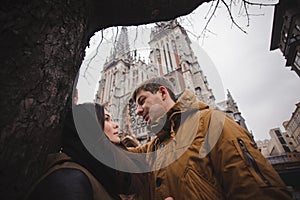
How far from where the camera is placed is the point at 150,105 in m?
1.55

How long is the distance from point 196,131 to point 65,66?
874 millimetres

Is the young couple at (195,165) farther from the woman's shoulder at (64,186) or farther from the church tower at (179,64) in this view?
the church tower at (179,64)

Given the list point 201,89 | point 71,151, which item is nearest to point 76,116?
point 71,151

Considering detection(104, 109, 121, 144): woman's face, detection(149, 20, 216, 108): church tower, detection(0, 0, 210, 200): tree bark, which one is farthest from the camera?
detection(149, 20, 216, 108): church tower

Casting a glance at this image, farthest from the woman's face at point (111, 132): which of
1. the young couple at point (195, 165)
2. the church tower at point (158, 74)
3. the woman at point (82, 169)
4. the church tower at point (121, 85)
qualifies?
the church tower at point (121, 85)

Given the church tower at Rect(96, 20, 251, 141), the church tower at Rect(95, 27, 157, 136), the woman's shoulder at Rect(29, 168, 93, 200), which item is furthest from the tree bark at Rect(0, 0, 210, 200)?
the church tower at Rect(95, 27, 157, 136)

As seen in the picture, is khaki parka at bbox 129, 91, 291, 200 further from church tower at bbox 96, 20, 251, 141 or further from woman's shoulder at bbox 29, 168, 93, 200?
church tower at bbox 96, 20, 251, 141

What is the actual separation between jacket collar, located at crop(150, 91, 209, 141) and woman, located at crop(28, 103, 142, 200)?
0.41 metres

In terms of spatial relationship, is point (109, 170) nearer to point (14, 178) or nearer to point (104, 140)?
point (104, 140)

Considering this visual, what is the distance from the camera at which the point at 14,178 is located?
49 cm

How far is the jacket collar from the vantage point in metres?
1.31

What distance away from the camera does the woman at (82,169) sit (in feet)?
1.94

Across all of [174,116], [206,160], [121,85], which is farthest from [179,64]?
[206,160]

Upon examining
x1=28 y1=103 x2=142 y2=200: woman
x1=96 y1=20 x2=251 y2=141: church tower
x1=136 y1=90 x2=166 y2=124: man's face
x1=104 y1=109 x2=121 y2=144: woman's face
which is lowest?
x1=28 y1=103 x2=142 y2=200: woman
